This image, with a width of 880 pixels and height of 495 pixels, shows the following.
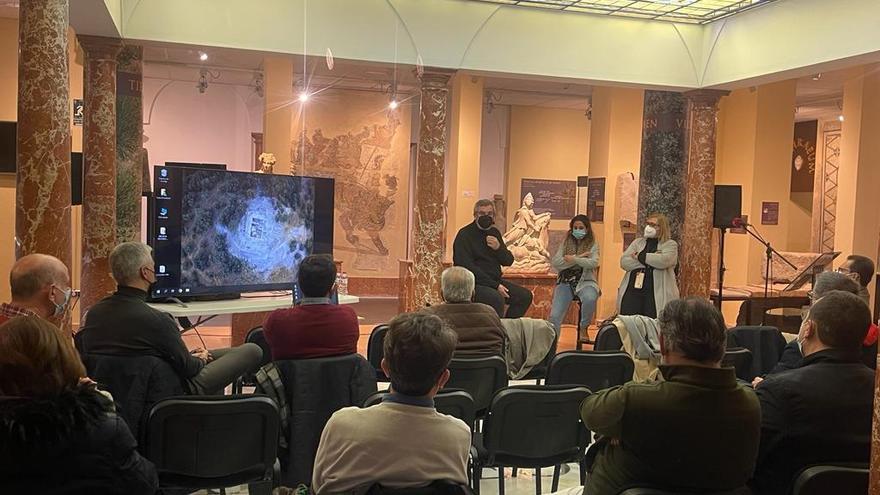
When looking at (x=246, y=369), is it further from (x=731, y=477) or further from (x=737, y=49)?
(x=737, y=49)

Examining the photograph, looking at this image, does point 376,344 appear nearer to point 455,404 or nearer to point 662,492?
point 455,404

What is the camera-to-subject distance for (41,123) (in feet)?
14.1

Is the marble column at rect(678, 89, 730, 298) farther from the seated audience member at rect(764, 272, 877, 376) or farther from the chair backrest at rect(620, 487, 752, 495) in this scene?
the chair backrest at rect(620, 487, 752, 495)

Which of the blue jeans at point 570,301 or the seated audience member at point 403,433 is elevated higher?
the seated audience member at point 403,433

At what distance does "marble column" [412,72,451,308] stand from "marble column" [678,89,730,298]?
9.67 ft

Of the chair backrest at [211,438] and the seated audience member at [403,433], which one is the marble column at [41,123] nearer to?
the chair backrest at [211,438]

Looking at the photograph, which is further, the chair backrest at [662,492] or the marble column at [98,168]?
the marble column at [98,168]

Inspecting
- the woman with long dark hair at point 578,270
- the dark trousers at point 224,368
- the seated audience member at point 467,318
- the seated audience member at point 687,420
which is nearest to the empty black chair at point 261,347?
the dark trousers at point 224,368

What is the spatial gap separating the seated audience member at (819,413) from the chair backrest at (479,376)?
5.04 feet

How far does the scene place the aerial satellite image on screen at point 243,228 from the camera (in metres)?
6.26

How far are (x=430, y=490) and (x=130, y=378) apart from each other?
6.02ft

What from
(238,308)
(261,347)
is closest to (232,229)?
(238,308)

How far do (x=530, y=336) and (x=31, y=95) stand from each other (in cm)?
323

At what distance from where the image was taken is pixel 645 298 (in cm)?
777
